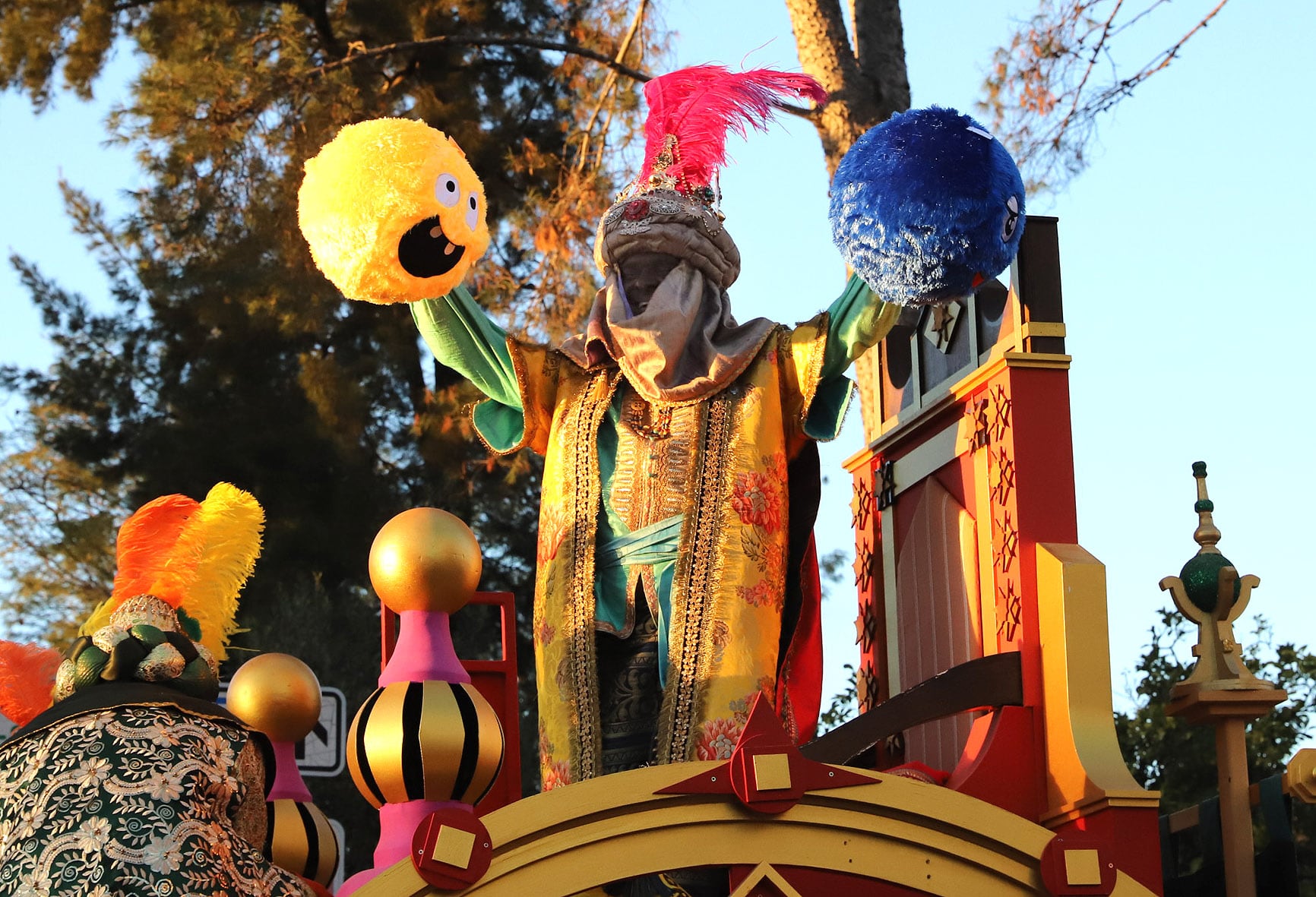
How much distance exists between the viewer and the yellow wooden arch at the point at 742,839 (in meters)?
2.74

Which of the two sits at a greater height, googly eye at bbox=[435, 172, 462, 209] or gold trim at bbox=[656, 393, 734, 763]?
googly eye at bbox=[435, 172, 462, 209]

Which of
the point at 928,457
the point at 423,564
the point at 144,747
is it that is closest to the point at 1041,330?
the point at 928,457

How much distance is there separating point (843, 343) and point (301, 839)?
1613mm

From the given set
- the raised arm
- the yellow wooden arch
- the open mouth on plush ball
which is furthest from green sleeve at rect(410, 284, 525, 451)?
the yellow wooden arch

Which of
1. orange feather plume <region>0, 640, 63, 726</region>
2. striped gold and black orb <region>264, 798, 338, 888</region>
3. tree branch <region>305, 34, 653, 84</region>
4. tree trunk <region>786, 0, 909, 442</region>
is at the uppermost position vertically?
tree branch <region>305, 34, 653, 84</region>

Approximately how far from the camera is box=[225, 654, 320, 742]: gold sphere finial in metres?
3.90

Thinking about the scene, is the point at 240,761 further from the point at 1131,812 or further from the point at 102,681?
the point at 1131,812

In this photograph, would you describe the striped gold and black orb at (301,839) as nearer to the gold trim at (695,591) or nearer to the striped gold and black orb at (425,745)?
the striped gold and black orb at (425,745)

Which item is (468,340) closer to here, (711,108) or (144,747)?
(711,108)

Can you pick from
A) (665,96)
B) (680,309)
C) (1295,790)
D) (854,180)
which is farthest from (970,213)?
(1295,790)

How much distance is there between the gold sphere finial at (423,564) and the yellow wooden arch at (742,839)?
688 millimetres

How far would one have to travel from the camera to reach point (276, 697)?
12.8ft

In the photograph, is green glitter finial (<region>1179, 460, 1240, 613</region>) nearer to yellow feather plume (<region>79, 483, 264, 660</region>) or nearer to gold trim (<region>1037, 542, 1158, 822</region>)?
gold trim (<region>1037, 542, 1158, 822</region>)

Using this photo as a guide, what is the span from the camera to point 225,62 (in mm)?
11164
